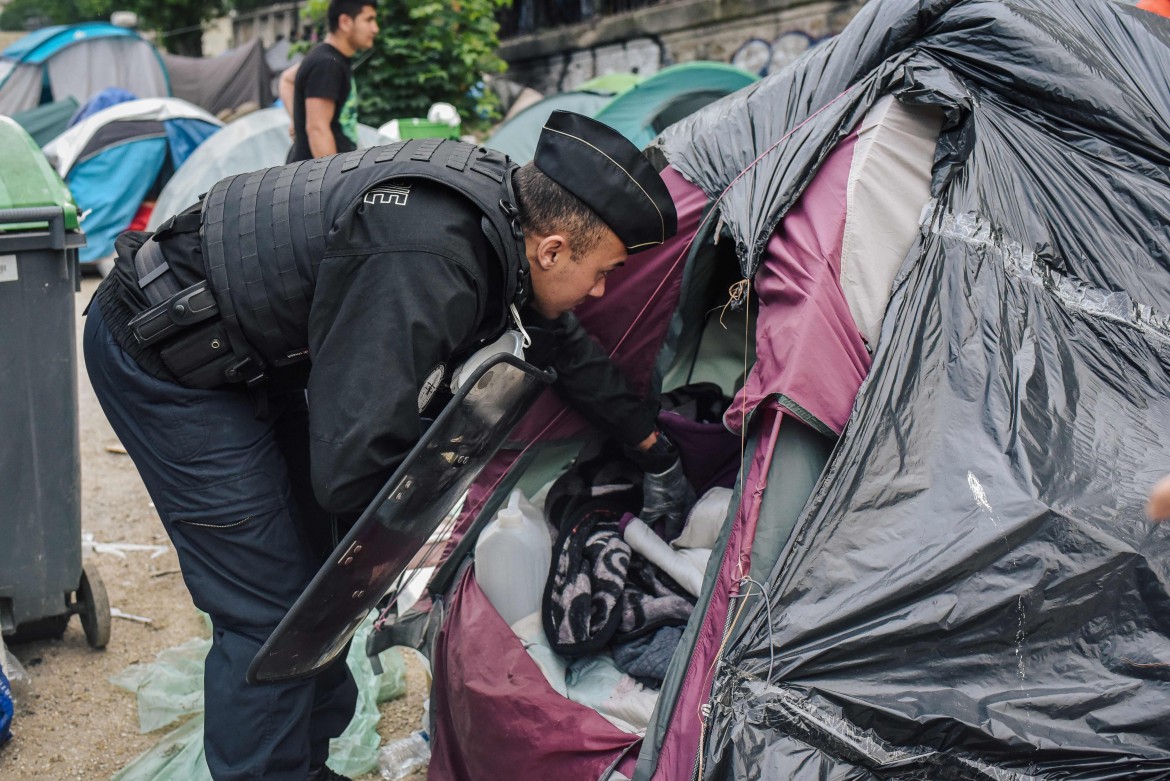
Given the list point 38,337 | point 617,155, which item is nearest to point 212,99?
point 38,337

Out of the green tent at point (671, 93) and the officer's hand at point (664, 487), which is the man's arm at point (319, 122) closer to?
the green tent at point (671, 93)

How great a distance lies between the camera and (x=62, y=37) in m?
12.6

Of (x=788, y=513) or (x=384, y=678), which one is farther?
(x=384, y=678)

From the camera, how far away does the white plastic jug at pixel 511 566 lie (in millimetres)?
2443

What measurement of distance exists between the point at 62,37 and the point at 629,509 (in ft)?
42.4

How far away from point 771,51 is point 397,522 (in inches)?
355

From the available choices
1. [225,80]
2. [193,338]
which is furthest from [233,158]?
A: [225,80]

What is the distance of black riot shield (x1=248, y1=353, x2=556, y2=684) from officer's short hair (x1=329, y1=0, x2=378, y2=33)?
2976mm

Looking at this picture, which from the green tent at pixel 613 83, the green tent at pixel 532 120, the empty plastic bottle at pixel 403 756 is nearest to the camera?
the empty plastic bottle at pixel 403 756

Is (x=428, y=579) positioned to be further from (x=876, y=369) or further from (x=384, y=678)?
(x=876, y=369)

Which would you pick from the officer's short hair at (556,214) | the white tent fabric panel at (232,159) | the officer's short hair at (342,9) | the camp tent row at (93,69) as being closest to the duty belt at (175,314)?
the officer's short hair at (556,214)

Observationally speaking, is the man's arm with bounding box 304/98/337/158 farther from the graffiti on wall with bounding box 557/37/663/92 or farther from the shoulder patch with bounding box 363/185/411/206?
the graffiti on wall with bounding box 557/37/663/92

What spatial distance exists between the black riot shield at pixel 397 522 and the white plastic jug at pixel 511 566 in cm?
46

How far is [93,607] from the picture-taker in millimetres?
2926
